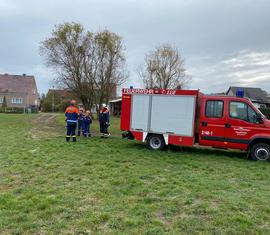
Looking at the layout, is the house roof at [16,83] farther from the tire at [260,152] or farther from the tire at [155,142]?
the tire at [260,152]

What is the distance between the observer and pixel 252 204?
5.39 meters

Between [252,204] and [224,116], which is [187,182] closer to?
[252,204]

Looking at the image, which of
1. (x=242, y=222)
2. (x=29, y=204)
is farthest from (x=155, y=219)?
(x=29, y=204)

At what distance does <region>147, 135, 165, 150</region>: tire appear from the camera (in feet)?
39.1

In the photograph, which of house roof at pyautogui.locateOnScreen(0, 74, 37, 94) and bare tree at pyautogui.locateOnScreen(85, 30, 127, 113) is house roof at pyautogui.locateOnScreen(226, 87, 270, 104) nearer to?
bare tree at pyautogui.locateOnScreen(85, 30, 127, 113)

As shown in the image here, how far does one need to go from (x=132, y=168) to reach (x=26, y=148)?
17.4 ft

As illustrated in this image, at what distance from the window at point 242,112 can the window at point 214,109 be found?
0.39 meters

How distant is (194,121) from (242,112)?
1760 millimetres

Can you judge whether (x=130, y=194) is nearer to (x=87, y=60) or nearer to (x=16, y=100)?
(x=87, y=60)

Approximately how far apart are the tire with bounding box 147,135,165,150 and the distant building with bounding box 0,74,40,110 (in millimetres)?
60997

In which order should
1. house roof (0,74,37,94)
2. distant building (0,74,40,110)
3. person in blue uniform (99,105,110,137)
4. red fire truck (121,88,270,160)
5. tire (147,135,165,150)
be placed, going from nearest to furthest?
red fire truck (121,88,270,160) → tire (147,135,165,150) → person in blue uniform (99,105,110,137) → distant building (0,74,40,110) → house roof (0,74,37,94)

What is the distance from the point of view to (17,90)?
69250mm

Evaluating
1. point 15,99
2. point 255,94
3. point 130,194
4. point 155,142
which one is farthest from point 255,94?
point 130,194

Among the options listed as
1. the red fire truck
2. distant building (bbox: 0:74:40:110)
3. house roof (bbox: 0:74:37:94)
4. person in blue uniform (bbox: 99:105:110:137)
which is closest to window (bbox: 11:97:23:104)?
distant building (bbox: 0:74:40:110)
